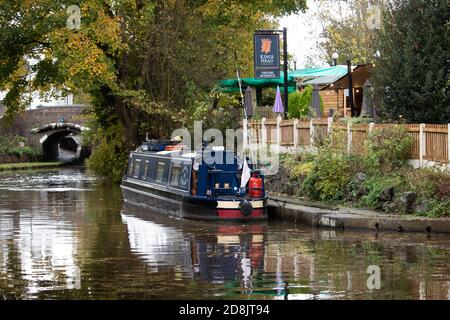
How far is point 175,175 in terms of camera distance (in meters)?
28.9

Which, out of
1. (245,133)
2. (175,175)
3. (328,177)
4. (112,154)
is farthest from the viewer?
(112,154)

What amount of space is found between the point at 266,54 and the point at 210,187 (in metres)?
7.17

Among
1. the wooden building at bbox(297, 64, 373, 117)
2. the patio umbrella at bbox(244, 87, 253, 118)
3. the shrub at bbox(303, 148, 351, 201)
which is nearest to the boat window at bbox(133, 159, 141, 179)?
the patio umbrella at bbox(244, 87, 253, 118)

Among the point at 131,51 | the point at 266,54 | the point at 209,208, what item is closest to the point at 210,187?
the point at 209,208

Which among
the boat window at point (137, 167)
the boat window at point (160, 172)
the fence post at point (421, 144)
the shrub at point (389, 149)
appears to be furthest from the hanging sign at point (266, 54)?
the fence post at point (421, 144)

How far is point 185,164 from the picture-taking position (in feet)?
92.1

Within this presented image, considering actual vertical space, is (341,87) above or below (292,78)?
below

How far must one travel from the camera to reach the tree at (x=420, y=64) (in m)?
28.7

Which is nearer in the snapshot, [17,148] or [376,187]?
[376,187]

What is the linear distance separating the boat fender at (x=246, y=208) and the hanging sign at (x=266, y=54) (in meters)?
7.43

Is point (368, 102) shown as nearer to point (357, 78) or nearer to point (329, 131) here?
point (357, 78)

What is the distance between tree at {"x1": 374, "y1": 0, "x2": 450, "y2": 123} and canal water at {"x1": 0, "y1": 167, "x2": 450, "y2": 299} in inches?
220

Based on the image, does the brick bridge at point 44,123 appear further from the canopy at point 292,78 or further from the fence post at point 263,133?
the fence post at point 263,133
